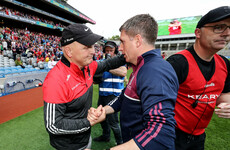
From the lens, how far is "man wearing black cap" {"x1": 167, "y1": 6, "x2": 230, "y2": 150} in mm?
1493

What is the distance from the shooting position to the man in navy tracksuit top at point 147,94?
2.96 ft

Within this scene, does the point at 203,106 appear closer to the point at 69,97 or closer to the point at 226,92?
the point at 226,92

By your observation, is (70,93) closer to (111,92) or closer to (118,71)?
(118,71)

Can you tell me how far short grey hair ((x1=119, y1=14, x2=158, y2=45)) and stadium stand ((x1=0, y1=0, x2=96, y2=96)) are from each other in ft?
27.7

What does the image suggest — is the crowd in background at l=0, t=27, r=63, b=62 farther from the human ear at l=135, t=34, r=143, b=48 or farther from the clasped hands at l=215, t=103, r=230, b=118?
the clasped hands at l=215, t=103, r=230, b=118

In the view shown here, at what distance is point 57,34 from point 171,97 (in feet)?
131

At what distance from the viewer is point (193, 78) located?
1579 mm

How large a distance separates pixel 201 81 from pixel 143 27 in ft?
3.41

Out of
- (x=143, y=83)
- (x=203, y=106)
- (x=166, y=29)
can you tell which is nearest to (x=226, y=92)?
(x=203, y=106)

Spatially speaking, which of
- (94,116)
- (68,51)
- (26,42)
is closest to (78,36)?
(68,51)

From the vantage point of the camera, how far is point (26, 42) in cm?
2155

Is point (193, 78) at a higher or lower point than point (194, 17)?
lower

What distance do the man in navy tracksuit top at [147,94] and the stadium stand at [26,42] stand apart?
8.39 meters

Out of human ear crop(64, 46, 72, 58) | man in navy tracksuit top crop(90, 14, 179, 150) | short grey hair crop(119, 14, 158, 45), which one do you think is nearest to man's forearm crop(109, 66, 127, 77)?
human ear crop(64, 46, 72, 58)
